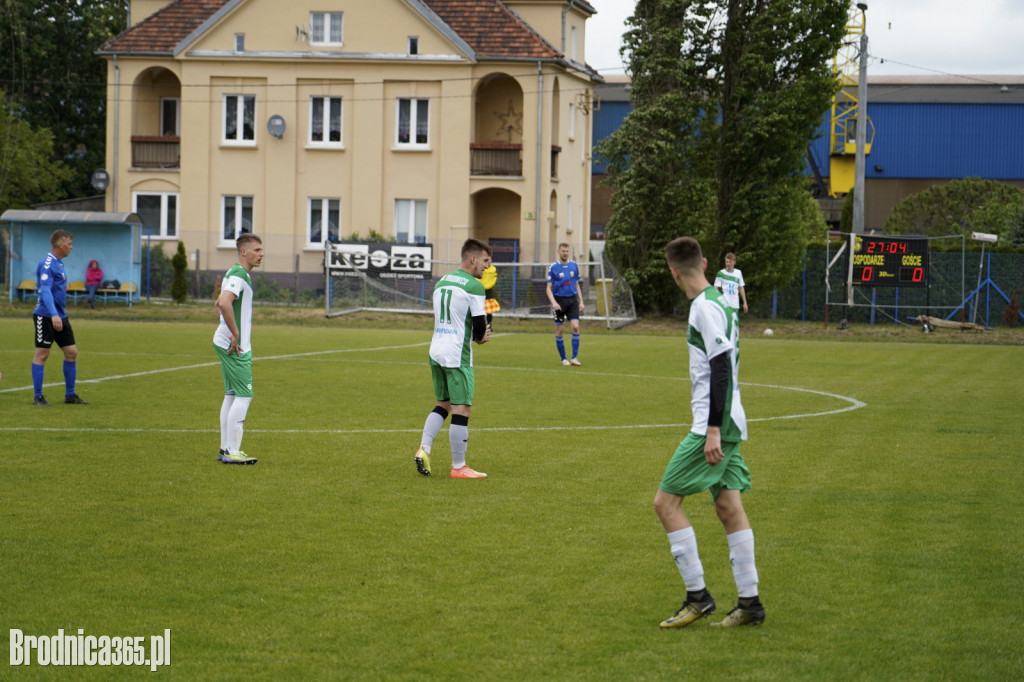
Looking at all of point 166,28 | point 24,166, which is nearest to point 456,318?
point 166,28

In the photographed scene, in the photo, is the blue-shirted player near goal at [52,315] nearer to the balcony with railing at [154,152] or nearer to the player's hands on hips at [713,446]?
the player's hands on hips at [713,446]

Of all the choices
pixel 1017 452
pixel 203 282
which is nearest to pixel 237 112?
pixel 203 282

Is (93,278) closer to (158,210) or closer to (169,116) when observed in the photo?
(158,210)

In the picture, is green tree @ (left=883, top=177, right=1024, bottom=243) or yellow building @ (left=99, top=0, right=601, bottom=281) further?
green tree @ (left=883, top=177, right=1024, bottom=243)

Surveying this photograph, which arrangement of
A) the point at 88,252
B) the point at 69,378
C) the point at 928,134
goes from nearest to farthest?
the point at 69,378 → the point at 88,252 → the point at 928,134

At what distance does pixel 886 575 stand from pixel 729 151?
32.1 m

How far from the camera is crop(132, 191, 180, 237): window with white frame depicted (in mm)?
49344

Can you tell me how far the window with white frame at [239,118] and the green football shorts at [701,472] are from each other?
4429 centimetres

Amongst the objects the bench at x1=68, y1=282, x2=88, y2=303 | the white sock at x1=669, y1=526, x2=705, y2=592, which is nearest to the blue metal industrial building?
the bench at x1=68, y1=282, x2=88, y2=303

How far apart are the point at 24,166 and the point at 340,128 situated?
14740 millimetres

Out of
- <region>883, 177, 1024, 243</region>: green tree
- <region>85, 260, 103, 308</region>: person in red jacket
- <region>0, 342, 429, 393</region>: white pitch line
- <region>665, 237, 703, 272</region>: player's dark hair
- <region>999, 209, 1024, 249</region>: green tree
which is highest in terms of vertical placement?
<region>883, 177, 1024, 243</region>: green tree

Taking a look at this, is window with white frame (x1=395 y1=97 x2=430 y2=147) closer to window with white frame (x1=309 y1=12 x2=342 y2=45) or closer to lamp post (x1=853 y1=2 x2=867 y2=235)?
window with white frame (x1=309 y1=12 x2=342 y2=45)

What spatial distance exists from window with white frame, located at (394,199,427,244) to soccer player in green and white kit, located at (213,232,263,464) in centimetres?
3646

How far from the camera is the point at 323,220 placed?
48438 millimetres
